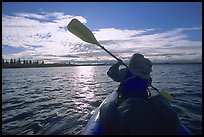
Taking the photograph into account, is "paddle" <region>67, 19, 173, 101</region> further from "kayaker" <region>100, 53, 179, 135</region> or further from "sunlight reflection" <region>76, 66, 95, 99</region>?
"sunlight reflection" <region>76, 66, 95, 99</region>

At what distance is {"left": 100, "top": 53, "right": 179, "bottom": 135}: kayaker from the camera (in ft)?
10.4

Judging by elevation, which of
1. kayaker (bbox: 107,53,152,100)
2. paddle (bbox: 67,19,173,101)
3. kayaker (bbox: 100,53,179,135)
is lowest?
kayaker (bbox: 100,53,179,135)

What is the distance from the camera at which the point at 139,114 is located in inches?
126

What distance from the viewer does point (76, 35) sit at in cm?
724

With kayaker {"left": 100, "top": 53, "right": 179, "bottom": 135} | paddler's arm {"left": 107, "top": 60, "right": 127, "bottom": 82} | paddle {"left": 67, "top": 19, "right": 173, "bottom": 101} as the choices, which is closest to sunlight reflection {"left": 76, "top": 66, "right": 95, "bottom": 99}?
paddle {"left": 67, "top": 19, "right": 173, "bottom": 101}

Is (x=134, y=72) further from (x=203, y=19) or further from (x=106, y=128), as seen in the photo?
(x=203, y=19)

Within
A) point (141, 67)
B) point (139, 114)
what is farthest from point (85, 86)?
point (139, 114)

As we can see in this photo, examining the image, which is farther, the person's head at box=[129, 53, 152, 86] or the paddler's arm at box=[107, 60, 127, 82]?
the paddler's arm at box=[107, 60, 127, 82]

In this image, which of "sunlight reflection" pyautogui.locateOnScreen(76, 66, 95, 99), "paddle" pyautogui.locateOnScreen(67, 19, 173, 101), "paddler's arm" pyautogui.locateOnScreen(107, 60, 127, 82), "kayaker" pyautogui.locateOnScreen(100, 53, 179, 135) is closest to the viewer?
"kayaker" pyautogui.locateOnScreen(100, 53, 179, 135)

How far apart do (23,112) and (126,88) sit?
202 inches

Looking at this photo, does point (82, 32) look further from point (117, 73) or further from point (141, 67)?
point (141, 67)

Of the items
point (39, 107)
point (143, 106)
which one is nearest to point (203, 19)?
point (143, 106)

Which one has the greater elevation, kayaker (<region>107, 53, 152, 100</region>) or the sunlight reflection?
kayaker (<region>107, 53, 152, 100</region>)

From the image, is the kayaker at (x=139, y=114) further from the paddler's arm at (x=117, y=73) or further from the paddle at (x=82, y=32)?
the paddle at (x=82, y=32)
